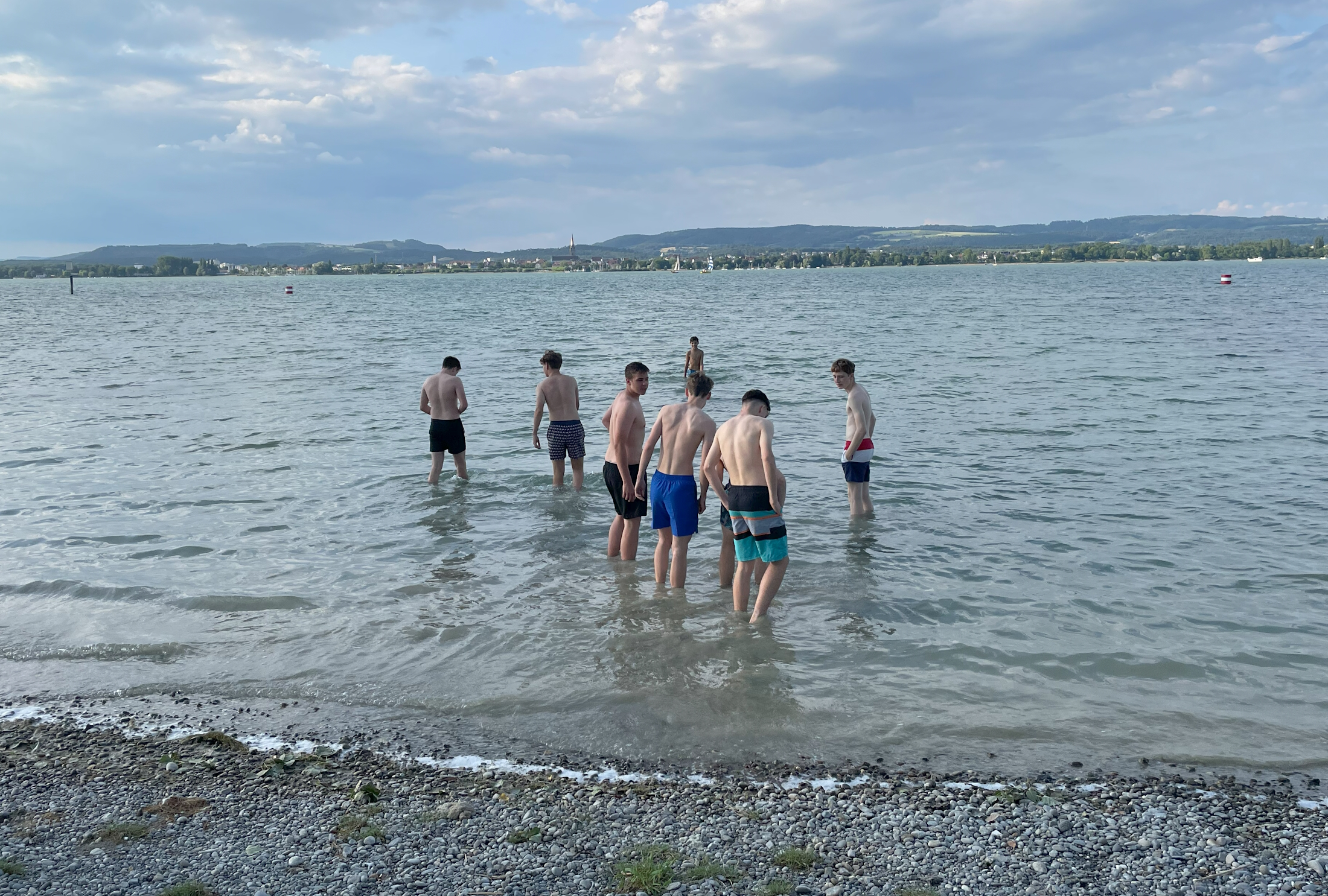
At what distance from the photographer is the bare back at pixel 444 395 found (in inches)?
468

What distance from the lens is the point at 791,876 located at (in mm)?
Answer: 4055

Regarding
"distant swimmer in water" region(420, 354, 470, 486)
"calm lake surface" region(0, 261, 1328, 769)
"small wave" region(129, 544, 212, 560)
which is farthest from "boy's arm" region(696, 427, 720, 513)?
"small wave" region(129, 544, 212, 560)

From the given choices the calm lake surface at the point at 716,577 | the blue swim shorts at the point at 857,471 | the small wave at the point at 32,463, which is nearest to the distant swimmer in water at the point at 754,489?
the calm lake surface at the point at 716,577

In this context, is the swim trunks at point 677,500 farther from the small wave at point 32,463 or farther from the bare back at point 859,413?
the small wave at point 32,463

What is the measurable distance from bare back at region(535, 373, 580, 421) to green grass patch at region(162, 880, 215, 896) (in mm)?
7669

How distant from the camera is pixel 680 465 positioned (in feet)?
25.9

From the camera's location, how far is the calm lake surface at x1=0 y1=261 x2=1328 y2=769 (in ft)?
20.2

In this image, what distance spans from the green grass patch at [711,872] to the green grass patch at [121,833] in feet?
8.80

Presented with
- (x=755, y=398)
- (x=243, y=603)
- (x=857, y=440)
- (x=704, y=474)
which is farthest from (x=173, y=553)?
(x=857, y=440)

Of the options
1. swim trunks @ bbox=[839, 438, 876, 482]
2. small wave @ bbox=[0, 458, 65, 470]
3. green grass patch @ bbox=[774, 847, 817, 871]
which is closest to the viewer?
green grass patch @ bbox=[774, 847, 817, 871]

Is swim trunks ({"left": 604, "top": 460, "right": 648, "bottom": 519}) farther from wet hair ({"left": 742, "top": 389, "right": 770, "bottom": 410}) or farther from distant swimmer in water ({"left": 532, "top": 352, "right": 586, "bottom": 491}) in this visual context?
distant swimmer in water ({"left": 532, "top": 352, "right": 586, "bottom": 491})

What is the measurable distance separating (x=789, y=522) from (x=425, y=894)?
7.36m

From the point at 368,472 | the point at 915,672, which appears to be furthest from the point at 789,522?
the point at 368,472

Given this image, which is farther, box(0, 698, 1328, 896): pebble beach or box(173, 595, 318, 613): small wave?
box(173, 595, 318, 613): small wave
